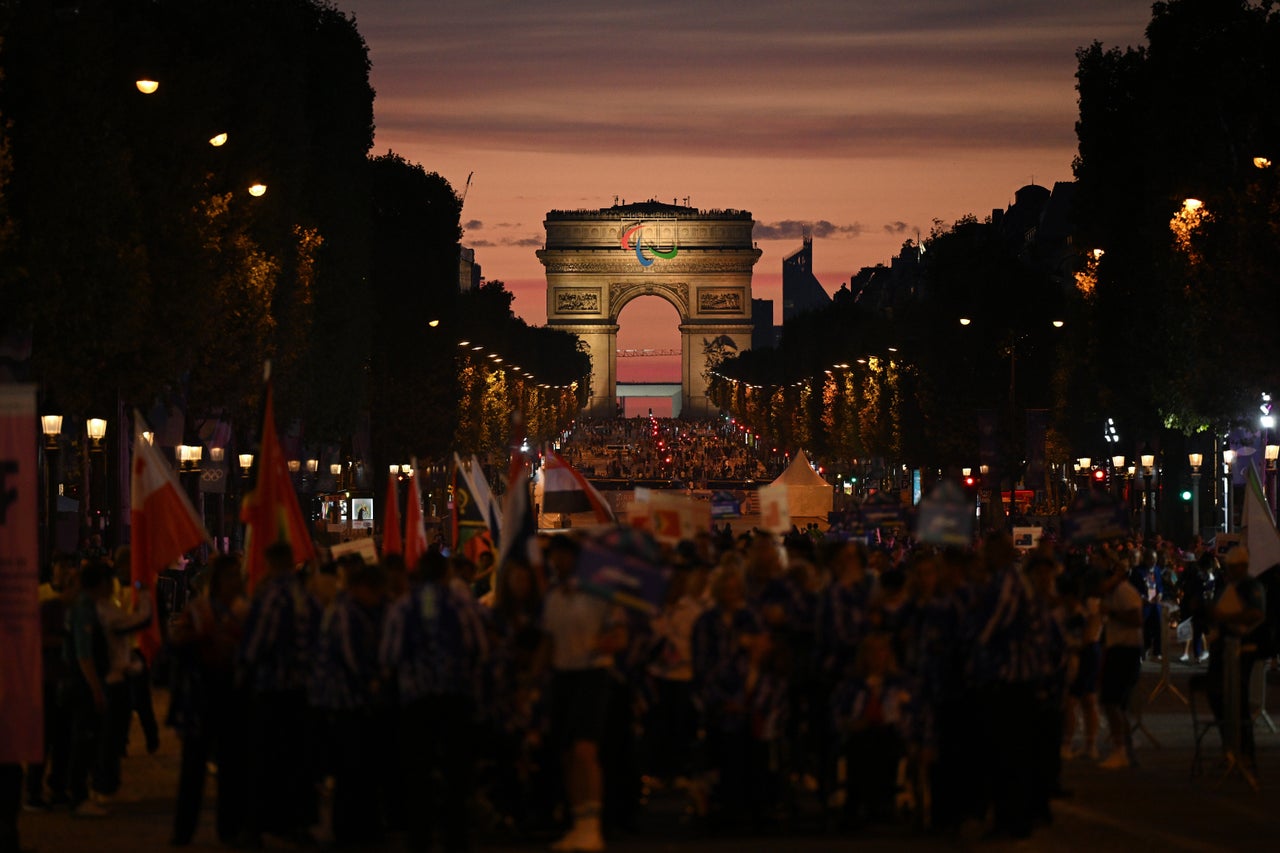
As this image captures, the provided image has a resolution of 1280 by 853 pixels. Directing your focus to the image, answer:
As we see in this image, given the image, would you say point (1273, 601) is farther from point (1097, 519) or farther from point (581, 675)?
point (581, 675)

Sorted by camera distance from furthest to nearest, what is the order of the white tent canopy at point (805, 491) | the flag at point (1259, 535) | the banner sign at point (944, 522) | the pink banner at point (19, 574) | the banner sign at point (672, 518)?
the white tent canopy at point (805, 491), the flag at point (1259, 535), the banner sign at point (672, 518), the banner sign at point (944, 522), the pink banner at point (19, 574)

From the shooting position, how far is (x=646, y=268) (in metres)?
188

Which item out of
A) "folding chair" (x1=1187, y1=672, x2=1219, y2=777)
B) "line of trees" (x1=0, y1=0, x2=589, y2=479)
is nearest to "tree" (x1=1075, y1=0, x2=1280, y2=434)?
"line of trees" (x1=0, y1=0, x2=589, y2=479)

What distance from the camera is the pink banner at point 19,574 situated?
10.4m

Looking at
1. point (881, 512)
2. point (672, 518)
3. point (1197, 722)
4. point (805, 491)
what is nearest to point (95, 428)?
point (881, 512)

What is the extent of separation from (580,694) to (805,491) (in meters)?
36.3

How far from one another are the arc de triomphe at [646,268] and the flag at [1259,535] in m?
168

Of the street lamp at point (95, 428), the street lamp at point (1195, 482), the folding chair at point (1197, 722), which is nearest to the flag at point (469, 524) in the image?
the folding chair at point (1197, 722)

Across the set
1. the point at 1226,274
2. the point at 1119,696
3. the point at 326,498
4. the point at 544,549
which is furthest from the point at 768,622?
the point at 326,498

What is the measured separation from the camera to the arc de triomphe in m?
188

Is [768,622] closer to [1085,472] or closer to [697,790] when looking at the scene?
[697,790]

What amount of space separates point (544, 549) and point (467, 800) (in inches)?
132

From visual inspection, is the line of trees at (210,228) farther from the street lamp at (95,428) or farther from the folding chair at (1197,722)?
the folding chair at (1197,722)

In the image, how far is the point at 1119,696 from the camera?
17.9m
